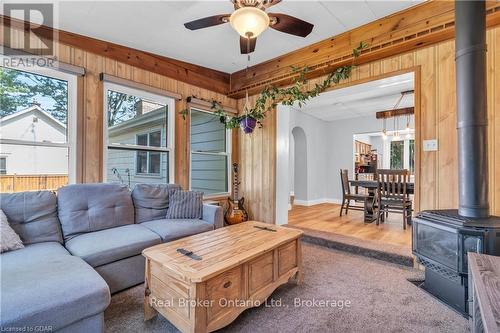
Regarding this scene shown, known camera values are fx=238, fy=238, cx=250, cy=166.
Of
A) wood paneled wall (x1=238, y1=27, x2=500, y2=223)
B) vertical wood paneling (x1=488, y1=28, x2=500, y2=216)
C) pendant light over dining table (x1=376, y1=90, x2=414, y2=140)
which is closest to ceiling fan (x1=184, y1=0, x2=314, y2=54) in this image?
wood paneled wall (x1=238, y1=27, x2=500, y2=223)

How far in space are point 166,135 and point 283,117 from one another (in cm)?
200

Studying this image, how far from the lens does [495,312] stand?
2.74 feet

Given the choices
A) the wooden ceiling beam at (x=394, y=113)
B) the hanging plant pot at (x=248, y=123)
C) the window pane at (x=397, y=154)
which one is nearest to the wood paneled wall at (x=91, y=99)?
the hanging plant pot at (x=248, y=123)

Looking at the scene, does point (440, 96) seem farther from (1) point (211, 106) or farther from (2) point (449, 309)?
(1) point (211, 106)

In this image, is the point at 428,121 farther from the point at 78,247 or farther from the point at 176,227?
the point at 78,247

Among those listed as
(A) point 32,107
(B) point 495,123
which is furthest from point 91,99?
(B) point 495,123

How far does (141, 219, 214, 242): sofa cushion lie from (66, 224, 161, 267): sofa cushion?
0.09m

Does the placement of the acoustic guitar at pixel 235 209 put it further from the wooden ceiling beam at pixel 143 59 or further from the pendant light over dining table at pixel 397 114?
the pendant light over dining table at pixel 397 114

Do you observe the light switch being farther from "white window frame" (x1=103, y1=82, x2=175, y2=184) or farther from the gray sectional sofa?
"white window frame" (x1=103, y1=82, x2=175, y2=184)

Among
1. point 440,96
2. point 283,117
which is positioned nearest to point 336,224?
point 283,117

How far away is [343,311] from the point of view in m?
1.87

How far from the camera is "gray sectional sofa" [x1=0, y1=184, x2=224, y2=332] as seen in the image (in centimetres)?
127

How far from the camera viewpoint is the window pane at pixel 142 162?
11.3 ft

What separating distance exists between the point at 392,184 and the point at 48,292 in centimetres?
449
